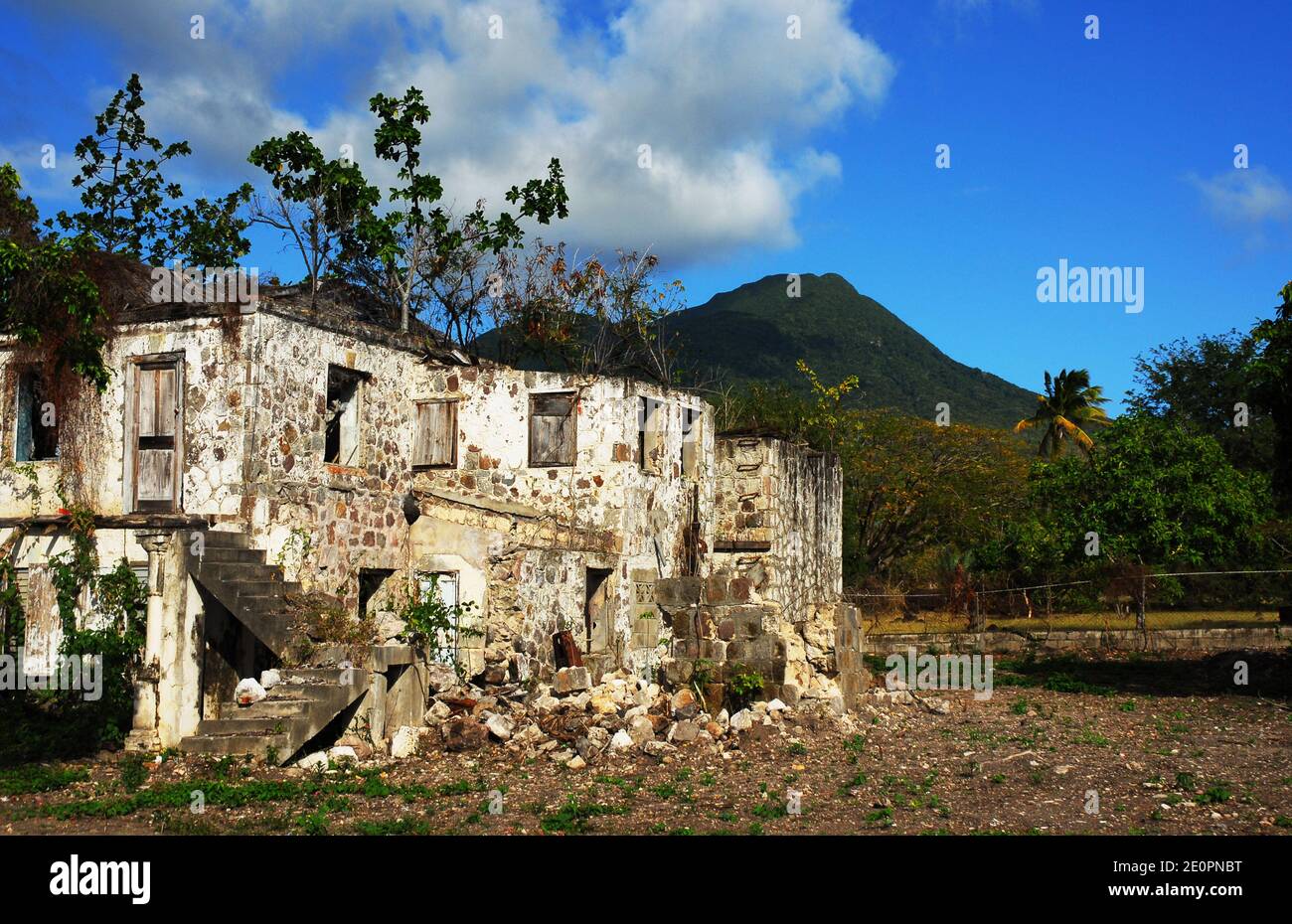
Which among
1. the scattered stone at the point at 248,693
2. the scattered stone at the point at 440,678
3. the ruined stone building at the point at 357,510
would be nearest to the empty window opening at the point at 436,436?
the ruined stone building at the point at 357,510

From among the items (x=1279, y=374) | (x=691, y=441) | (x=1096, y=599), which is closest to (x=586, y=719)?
(x=691, y=441)

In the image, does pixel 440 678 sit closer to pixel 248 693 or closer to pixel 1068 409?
pixel 248 693

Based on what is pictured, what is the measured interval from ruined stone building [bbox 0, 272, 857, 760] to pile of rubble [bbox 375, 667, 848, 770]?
453 mm

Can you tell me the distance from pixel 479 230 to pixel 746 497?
823 centimetres

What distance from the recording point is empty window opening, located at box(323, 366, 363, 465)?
19.4 metres

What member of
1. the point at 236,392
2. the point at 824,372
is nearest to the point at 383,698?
the point at 236,392

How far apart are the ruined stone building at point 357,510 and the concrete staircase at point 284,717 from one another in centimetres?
4

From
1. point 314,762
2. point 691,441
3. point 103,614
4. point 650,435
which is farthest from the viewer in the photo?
point 691,441

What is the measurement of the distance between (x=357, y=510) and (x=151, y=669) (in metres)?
4.54

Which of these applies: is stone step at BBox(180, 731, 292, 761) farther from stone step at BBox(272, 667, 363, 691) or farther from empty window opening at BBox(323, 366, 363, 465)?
empty window opening at BBox(323, 366, 363, 465)

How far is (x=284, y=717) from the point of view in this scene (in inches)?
556

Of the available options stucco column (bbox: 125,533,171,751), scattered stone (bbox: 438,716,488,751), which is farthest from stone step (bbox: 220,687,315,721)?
scattered stone (bbox: 438,716,488,751)

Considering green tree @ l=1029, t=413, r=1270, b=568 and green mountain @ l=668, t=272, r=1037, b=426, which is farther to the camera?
green mountain @ l=668, t=272, r=1037, b=426

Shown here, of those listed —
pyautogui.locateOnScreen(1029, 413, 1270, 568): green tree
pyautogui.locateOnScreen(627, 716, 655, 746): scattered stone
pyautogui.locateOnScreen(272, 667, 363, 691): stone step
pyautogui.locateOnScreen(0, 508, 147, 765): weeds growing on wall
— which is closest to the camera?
pyautogui.locateOnScreen(272, 667, 363, 691): stone step
